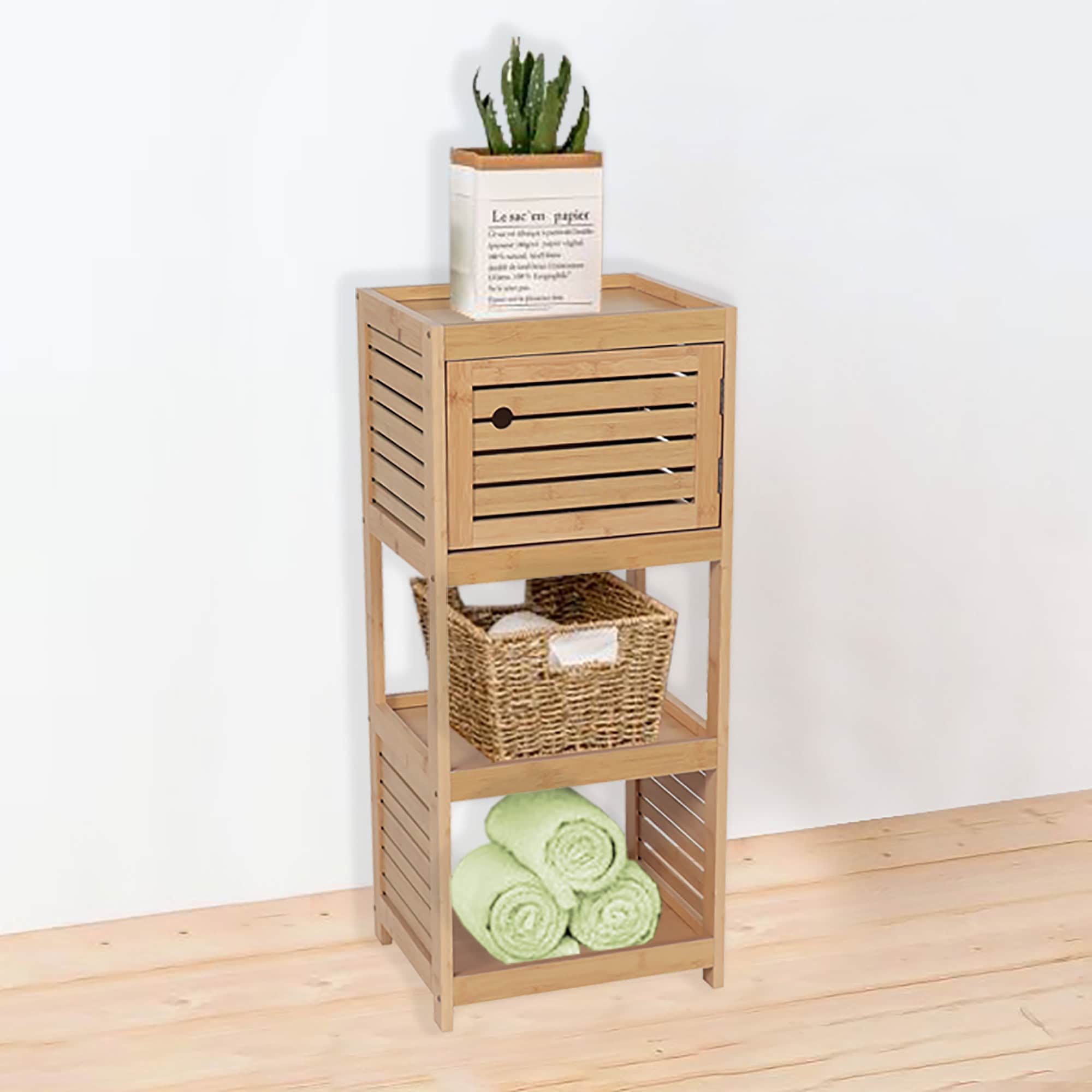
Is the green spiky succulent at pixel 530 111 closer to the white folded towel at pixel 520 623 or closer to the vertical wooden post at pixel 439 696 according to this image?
the vertical wooden post at pixel 439 696

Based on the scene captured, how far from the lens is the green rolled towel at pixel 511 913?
2.20 metres

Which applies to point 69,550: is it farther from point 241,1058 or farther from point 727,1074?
point 727,1074

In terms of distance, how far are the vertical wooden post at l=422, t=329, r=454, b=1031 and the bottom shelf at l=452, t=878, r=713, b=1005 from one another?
43 mm

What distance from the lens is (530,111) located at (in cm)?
205

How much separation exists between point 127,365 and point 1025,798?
1.68 metres

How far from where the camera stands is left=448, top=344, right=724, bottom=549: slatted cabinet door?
2.01 metres

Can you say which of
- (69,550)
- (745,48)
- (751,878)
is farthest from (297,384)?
(751,878)

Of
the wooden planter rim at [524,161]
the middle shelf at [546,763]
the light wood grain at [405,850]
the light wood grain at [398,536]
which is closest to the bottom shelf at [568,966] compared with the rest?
the light wood grain at [405,850]

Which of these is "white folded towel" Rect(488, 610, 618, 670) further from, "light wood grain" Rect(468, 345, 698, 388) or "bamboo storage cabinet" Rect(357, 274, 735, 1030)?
"light wood grain" Rect(468, 345, 698, 388)

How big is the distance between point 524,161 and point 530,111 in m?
0.09

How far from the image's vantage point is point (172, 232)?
2264mm

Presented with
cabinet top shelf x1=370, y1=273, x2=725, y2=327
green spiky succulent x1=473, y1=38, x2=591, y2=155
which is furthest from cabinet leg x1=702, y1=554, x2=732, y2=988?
green spiky succulent x1=473, y1=38, x2=591, y2=155

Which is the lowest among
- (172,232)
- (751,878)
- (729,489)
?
(751,878)

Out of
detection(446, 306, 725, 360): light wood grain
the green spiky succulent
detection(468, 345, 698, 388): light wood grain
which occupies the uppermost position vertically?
the green spiky succulent
